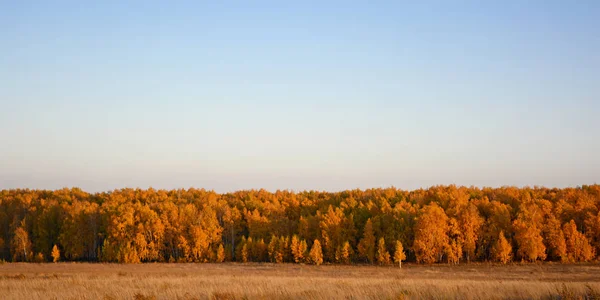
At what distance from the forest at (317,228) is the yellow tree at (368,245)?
152 mm

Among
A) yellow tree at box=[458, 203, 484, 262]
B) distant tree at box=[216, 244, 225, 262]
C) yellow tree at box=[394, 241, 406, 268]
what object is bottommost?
distant tree at box=[216, 244, 225, 262]

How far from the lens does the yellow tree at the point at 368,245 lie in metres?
85.1

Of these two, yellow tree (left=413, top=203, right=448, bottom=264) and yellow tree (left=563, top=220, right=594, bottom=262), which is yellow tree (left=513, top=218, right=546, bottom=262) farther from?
yellow tree (left=413, top=203, right=448, bottom=264)

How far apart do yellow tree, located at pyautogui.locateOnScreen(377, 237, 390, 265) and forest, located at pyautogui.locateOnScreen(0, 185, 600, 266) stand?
143mm

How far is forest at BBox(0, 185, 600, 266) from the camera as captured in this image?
83.6 metres

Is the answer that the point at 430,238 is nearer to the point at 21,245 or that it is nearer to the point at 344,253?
the point at 344,253

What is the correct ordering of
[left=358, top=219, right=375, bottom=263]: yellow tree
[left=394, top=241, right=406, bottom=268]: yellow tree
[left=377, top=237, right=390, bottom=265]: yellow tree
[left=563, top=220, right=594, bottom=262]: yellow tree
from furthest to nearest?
[left=358, top=219, right=375, bottom=263]: yellow tree → [left=377, top=237, right=390, bottom=265]: yellow tree → [left=394, top=241, right=406, bottom=268]: yellow tree → [left=563, top=220, right=594, bottom=262]: yellow tree

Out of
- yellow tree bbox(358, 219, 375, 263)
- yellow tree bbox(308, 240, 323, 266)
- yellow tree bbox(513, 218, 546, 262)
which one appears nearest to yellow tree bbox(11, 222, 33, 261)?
yellow tree bbox(308, 240, 323, 266)

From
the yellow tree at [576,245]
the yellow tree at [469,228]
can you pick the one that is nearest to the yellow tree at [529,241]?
the yellow tree at [576,245]

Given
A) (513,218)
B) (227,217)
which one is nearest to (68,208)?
(227,217)

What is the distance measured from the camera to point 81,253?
99.2 meters

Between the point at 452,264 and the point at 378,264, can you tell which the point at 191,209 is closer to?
the point at 378,264

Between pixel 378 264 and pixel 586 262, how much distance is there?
28227mm

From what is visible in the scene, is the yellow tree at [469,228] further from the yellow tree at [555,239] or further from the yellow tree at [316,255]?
the yellow tree at [316,255]
